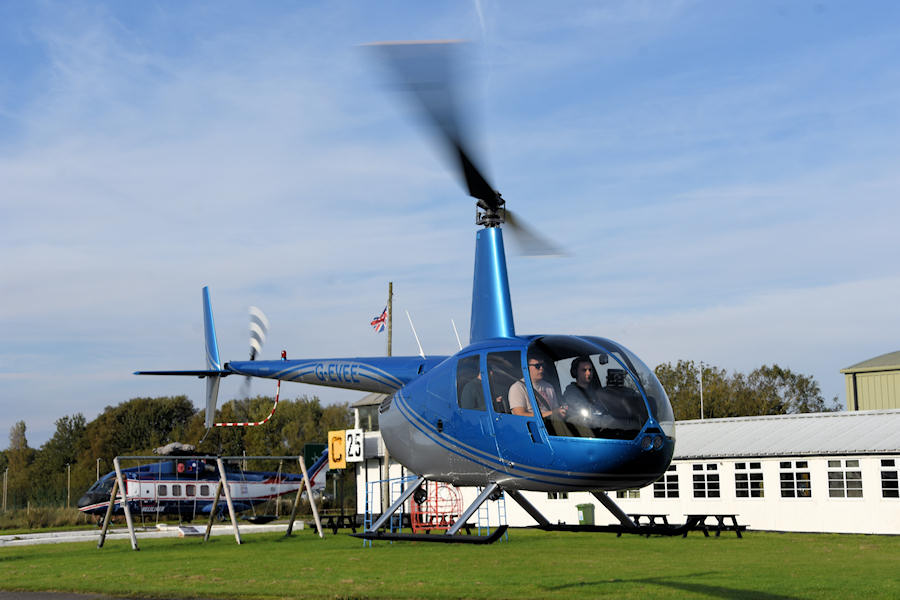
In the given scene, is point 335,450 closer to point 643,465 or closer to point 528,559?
point 528,559

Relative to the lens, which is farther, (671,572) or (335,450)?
(335,450)

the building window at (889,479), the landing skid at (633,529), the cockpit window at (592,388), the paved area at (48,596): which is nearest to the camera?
the cockpit window at (592,388)

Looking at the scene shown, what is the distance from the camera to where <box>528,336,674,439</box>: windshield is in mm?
9539

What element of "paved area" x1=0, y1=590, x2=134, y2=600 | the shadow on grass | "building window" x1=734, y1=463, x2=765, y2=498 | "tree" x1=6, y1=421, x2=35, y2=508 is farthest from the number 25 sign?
"tree" x1=6, y1=421, x2=35, y2=508

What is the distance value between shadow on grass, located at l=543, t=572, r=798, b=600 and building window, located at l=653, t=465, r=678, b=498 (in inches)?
709

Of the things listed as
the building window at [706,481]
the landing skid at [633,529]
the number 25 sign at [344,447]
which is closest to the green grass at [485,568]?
the building window at [706,481]

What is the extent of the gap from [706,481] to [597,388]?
98.8 ft

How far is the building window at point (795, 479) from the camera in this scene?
1372 inches

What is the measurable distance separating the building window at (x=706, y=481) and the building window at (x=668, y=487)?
93cm

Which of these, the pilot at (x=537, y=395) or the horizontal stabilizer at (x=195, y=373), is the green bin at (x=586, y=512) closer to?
the horizontal stabilizer at (x=195, y=373)

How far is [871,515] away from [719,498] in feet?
19.5

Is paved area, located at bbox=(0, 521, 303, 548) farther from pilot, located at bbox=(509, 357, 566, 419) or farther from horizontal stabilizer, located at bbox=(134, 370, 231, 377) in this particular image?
pilot, located at bbox=(509, 357, 566, 419)

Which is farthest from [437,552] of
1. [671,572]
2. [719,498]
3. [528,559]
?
[719,498]

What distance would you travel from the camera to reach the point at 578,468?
31.4 ft
